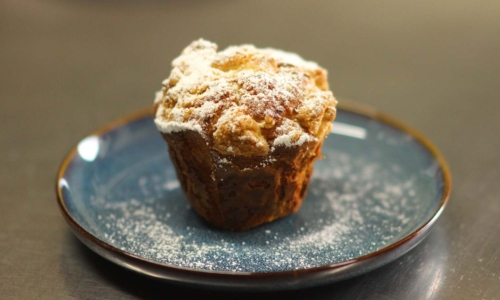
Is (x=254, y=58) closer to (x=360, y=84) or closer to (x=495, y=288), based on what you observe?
(x=495, y=288)

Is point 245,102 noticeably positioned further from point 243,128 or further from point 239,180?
point 239,180

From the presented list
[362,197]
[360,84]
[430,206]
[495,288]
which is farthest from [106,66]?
[495,288]

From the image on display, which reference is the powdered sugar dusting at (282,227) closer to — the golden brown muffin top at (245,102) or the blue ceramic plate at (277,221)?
the blue ceramic plate at (277,221)

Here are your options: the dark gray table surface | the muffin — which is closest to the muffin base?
the muffin

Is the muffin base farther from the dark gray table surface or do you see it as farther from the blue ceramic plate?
the dark gray table surface

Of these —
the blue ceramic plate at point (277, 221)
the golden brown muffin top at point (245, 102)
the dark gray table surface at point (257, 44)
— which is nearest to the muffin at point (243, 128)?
the golden brown muffin top at point (245, 102)
